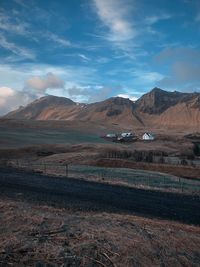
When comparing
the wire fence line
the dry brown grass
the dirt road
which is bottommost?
the wire fence line

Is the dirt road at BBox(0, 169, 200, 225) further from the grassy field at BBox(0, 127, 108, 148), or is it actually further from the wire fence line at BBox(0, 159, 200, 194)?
the grassy field at BBox(0, 127, 108, 148)

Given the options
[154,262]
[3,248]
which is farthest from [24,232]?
[154,262]

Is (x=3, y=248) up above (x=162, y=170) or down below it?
above

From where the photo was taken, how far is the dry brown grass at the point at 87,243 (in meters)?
9.84

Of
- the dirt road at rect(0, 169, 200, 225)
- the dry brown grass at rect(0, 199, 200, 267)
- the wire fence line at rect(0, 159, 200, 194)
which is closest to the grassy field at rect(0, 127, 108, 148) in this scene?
the wire fence line at rect(0, 159, 200, 194)

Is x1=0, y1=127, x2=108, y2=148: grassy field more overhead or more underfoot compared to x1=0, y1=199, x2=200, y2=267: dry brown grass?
more underfoot

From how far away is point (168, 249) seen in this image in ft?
37.5

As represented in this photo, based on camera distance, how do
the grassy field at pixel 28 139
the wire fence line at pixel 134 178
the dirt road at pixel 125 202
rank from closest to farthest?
the dirt road at pixel 125 202
the wire fence line at pixel 134 178
the grassy field at pixel 28 139

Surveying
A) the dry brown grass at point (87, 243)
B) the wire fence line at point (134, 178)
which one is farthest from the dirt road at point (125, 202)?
the dry brown grass at point (87, 243)

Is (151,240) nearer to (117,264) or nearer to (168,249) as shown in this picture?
(168,249)

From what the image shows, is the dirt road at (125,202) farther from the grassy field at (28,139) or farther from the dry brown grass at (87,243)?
the grassy field at (28,139)

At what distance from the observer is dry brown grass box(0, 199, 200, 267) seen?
9.84m

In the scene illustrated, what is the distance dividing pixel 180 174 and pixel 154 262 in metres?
47.2

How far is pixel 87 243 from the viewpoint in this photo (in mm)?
10914
